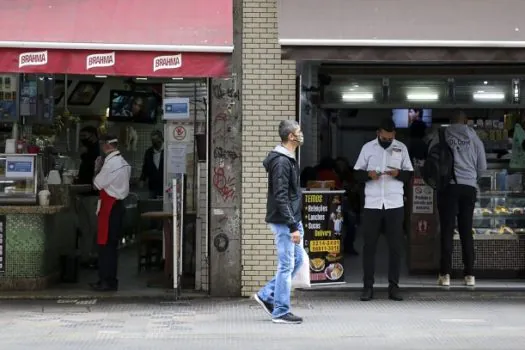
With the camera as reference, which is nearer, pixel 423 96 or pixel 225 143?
pixel 225 143

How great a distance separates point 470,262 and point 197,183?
3202 millimetres

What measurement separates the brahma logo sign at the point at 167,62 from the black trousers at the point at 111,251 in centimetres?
214

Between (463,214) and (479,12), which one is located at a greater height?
(479,12)

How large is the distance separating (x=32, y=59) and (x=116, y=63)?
833mm

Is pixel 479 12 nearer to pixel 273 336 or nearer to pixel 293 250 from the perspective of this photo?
pixel 293 250

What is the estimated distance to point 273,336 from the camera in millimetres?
7781

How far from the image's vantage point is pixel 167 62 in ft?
→ 28.6

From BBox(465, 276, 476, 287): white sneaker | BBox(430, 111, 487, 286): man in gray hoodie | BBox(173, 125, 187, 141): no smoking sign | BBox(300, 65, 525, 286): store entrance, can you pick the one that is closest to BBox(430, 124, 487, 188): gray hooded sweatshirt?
BBox(430, 111, 487, 286): man in gray hoodie

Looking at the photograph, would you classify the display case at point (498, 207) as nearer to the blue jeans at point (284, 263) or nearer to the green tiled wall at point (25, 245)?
the blue jeans at point (284, 263)

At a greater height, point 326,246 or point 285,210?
point 285,210

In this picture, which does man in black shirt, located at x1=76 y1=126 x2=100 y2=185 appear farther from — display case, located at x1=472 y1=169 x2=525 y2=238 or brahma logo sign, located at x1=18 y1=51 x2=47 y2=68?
display case, located at x1=472 y1=169 x2=525 y2=238

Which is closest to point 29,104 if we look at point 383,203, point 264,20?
point 264,20

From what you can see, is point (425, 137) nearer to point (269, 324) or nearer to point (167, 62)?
point (167, 62)

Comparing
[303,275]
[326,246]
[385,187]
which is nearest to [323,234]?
[326,246]
